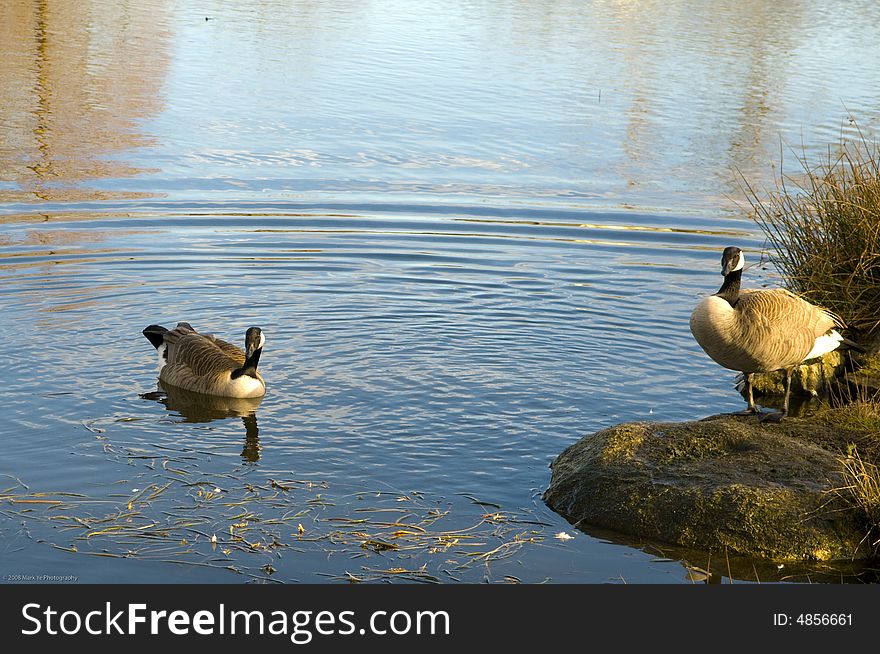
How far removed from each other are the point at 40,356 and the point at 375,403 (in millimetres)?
3421

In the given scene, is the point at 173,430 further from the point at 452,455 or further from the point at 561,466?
the point at 561,466

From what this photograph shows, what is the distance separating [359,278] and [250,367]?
12.3ft

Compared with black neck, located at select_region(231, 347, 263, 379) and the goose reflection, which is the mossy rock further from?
black neck, located at select_region(231, 347, 263, 379)

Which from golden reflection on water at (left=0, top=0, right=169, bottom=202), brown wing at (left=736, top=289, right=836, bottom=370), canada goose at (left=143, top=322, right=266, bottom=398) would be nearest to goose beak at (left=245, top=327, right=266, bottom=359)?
canada goose at (left=143, top=322, right=266, bottom=398)

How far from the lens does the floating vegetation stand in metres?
7.29

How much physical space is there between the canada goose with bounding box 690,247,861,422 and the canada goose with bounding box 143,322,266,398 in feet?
13.1

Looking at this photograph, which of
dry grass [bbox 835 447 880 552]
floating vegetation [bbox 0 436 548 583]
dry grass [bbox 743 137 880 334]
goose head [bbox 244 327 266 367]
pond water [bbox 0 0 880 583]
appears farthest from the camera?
dry grass [bbox 743 137 880 334]

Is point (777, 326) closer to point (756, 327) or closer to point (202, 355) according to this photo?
point (756, 327)

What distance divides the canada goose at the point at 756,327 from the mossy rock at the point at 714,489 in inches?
33.5

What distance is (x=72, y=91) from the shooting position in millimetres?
23062

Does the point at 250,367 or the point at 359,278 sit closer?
the point at 250,367

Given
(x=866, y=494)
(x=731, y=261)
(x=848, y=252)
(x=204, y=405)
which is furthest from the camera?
(x=848, y=252)

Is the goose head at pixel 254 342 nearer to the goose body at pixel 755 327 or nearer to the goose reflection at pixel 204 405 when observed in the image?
the goose reflection at pixel 204 405

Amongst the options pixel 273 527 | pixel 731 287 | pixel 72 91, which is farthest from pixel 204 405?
pixel 72 91
